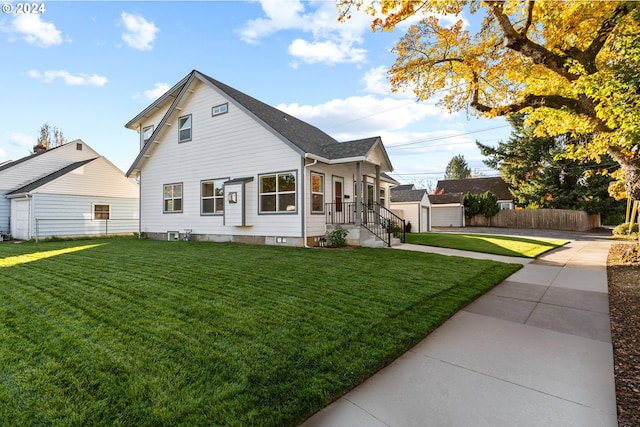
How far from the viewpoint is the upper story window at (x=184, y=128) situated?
13664 mm

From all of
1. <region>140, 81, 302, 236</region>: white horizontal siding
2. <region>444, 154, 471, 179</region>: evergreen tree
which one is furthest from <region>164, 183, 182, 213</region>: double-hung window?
<region>444, 154, 471, 179</region>: evergreen tree

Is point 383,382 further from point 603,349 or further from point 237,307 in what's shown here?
point 603,349

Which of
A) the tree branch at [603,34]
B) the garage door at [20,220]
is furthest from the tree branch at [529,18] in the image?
the garage door at [20,220]

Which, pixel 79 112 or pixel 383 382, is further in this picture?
pixel 79 112

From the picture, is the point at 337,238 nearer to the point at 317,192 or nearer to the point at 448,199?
the point at 317,192

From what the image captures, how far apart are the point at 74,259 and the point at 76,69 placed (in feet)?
31.9

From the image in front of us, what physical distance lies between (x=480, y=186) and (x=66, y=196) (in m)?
39.5

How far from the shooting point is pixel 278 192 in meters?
11.3

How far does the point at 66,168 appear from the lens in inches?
733

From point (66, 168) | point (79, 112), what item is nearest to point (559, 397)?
point (79, 112)

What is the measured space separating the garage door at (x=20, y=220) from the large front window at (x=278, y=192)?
1374 centimetres

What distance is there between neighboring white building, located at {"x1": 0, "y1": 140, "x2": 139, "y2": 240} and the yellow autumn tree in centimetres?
1775

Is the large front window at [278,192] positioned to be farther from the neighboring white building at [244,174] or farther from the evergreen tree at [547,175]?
the evergreen tree at [547,175]

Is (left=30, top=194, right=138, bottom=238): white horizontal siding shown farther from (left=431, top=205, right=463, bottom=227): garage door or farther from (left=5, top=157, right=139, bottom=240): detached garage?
(left=431, top=205, right=463, bottom=227): garage door
